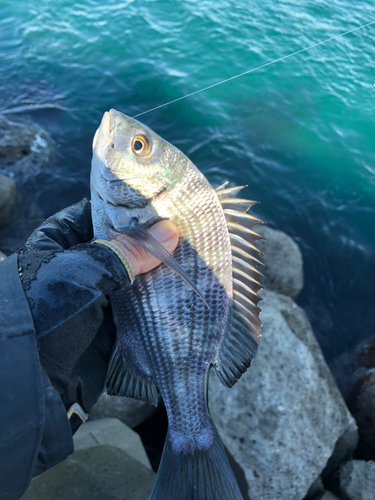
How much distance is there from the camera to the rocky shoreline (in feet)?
10.6

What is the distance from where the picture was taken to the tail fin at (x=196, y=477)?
2.22 metres

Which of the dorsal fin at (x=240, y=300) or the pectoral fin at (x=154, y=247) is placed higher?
the pectoral fin at (x=154, y=247)

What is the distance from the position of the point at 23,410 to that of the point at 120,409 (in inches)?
113

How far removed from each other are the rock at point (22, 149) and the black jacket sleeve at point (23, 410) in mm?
5833

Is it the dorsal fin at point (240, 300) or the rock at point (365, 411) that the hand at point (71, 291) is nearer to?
the dorsal fin at point (240, 300)

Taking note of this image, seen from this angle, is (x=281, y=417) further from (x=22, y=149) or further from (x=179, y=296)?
(x=22, y=149)

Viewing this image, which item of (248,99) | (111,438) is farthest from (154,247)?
(248,99)

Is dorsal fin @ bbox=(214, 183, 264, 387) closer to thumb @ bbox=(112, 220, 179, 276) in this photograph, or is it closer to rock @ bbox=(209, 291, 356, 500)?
thumb @ bbox=(112, 220, 179, 276)

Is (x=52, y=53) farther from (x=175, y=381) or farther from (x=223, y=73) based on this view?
(x=175, y=381)

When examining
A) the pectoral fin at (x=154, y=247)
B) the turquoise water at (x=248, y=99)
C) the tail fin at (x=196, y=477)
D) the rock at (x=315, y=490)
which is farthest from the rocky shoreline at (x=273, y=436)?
the pectoral fin at (x=154, y=247)

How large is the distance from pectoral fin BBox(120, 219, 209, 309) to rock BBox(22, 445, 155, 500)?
78.9 inches

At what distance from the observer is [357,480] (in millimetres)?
3736

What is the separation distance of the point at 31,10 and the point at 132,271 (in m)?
11.3

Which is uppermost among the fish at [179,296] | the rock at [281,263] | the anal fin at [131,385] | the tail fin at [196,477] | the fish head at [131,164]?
the fish head at [131,164]
